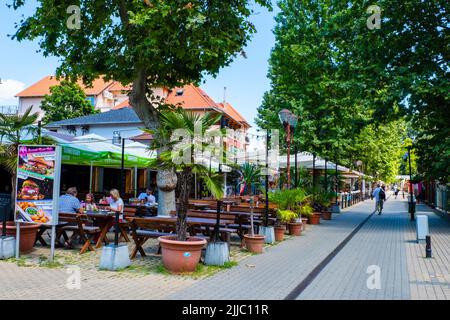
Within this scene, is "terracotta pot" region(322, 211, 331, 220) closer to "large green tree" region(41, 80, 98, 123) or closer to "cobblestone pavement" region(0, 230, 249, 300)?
"cobblestone pavement" region(0, 230, 249, 300)

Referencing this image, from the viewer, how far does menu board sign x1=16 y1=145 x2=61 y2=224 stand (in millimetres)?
8156

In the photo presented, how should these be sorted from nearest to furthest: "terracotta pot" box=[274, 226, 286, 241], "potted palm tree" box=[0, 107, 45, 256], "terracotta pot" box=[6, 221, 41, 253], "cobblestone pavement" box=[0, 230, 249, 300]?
1. "cobblestone pavement" box=[0, 230, 249, 300]
2. "terracotta pot" box=[6, 221, 41, 253]
3. "potted palm tree" box=[0, 107, 45, 256]
4. "terracotta pot" box=[274, 226, 286, 241]

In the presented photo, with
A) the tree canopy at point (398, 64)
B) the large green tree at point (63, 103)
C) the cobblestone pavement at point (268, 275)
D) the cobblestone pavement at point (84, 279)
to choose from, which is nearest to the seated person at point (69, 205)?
the cobblestone pavement at point (84, 279)

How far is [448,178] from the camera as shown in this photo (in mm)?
18594

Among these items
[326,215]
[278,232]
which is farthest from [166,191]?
[326,215]

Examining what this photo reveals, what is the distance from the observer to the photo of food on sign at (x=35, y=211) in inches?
321

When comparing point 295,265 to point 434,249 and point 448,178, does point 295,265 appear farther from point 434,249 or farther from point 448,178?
point 448,178

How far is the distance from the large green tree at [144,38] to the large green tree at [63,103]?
33.8 meters

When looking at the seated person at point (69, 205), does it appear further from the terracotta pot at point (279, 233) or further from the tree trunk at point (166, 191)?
the terracotta pot at point (279, 233)

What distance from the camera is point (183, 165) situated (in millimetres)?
7359

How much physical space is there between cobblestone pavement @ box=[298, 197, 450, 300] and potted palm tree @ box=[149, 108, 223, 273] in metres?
2.12

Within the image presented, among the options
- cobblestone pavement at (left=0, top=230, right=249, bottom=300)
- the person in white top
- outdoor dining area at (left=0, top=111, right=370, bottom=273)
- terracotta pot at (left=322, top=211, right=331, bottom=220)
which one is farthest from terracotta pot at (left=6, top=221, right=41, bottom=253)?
terracotta pot at (left=322, top=211, right=331, bottom=220)

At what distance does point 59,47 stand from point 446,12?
14.4 m
